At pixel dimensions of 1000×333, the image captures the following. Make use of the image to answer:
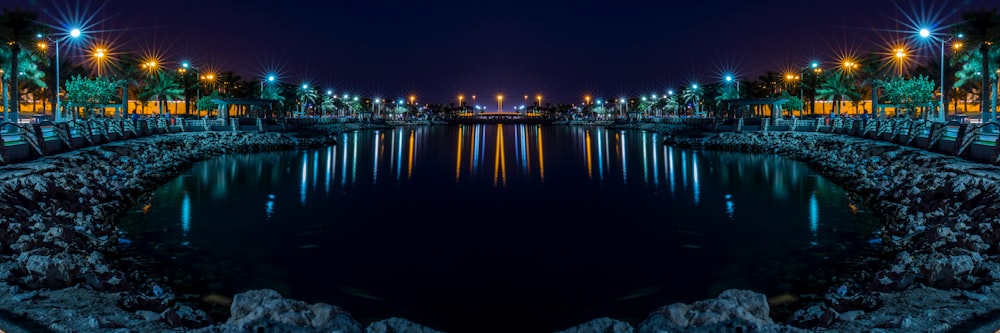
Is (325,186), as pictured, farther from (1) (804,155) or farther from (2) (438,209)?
(1) (804,155)

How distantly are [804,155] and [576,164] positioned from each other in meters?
15.3

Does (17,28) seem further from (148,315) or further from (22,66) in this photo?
(148,315)

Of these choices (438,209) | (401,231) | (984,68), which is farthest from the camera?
(984,68)

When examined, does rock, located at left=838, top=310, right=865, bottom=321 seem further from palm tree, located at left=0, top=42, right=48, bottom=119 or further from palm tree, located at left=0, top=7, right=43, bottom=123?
palm tree, located at left=0, top=42, right=48, bottom=119

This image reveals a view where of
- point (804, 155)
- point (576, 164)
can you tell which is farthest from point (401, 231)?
point (804, 155)

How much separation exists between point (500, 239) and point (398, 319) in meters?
9.78

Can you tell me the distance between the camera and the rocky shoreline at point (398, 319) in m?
9.24

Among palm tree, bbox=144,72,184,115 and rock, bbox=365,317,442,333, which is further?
palm tree, bbox=144,72,184,115

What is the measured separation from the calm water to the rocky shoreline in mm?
1190

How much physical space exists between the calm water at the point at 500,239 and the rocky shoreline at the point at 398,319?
3.90 feet

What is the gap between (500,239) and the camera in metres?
19.1

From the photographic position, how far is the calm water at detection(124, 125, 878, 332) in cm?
1312

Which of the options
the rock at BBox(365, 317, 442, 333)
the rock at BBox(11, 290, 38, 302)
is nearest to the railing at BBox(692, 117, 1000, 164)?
the rock at BBox(365, 317, 442, 333)

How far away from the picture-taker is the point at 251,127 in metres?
70.5
